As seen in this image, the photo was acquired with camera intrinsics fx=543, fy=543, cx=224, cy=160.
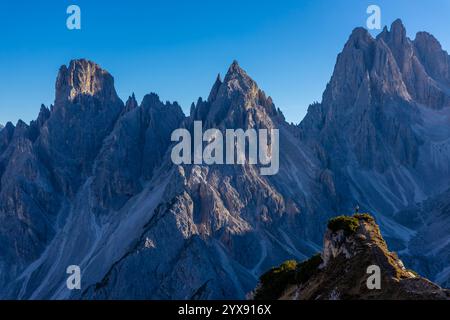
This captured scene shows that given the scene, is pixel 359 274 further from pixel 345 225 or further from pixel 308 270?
pixel 308 270

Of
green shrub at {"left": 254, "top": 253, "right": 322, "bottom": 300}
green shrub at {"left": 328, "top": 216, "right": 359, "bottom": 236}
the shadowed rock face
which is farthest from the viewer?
green shrub at {"left": 254, "top": 253, "right": 322, "bottom": 300}

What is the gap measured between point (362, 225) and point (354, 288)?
32.9 feet

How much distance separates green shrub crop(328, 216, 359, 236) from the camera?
46.1 metres

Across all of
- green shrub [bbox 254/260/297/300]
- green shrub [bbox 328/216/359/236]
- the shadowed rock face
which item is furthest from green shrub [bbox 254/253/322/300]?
green shrub [bbox 328/216/359/236]

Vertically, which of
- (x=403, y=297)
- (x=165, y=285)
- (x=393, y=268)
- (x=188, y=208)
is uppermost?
(x=188, y=208)

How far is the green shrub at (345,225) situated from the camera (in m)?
46.1

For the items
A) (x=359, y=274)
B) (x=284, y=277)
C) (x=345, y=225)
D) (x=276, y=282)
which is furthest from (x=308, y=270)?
(x=359, y=274)

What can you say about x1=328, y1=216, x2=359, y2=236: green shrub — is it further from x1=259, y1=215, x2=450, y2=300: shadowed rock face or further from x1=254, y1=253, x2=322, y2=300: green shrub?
x1=254, y1=253, x2=322, y2=300: green shrub

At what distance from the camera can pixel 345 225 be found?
46.6 m

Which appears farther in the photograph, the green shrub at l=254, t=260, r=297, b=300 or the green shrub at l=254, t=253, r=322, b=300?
the green shrub at l=254, t=260, r=297, b=300

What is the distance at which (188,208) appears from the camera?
186 meters

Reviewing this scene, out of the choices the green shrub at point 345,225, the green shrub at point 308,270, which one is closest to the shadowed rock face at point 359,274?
the green shrub at point 308,270
